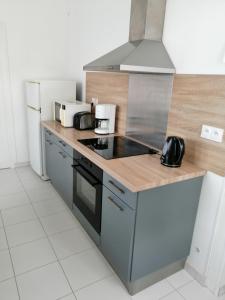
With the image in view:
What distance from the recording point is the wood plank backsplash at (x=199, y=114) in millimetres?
1571

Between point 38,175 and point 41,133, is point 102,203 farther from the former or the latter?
point 38,175

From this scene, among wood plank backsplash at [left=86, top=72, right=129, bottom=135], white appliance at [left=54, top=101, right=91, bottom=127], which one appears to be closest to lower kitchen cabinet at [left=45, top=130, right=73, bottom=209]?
white appliance at [left=54, top=101, right=91, bottom=127]

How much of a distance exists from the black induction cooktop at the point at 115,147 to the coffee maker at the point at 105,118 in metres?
0.22

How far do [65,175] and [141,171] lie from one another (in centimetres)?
122

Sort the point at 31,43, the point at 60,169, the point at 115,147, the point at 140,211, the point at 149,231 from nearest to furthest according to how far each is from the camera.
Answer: the point at 140,211
the point at 149,231
the point at 115,147
the point at 60,169
the point at 31,43

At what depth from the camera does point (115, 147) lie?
7.18ft

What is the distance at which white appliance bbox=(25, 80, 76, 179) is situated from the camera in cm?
307

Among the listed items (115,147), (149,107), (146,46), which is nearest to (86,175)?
(115,147)

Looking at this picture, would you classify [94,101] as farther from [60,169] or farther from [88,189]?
[88,189]

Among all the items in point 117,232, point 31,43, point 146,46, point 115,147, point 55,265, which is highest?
point 31,43

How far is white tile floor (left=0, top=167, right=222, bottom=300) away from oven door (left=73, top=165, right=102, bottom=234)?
29 cm

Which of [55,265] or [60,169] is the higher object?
[60,169]

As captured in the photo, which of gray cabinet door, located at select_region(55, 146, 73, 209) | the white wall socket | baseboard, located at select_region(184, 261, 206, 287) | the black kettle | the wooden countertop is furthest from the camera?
gray cabinet door, located at select_region(55, 146, 73, 209)

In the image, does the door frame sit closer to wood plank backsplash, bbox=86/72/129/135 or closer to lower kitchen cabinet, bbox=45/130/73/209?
lower kitchen cabinet, bbox=45/130/73/209
